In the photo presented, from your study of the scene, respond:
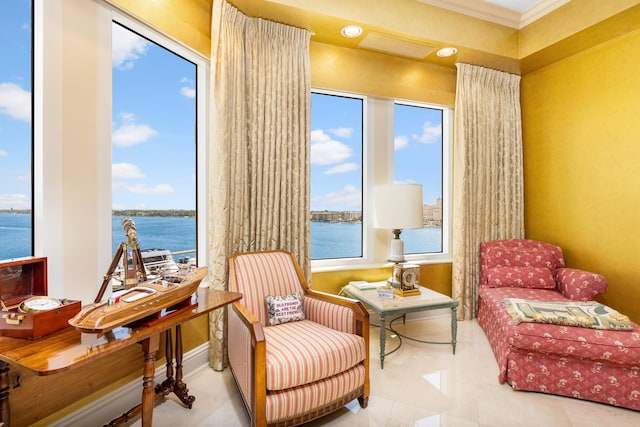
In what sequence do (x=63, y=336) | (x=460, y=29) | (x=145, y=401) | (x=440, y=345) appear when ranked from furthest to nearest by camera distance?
1. (x=460, y=29)
2. (x=440, y=345)
3. (x=145, y=401)
4. (x=63, y=336)

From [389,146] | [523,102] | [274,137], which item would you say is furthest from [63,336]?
[523,102]

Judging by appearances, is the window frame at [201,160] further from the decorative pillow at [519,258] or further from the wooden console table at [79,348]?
the decorative pillow at [519,258]

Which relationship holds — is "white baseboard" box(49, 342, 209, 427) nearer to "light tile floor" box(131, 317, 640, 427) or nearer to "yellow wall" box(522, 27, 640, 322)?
"light tile floor" box(131, 317, 640, 427)

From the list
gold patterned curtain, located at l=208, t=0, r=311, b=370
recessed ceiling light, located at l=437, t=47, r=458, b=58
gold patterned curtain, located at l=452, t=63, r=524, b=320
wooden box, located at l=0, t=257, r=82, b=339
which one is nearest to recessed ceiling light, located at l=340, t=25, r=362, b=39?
gold patterned curtain, located at l=208, t=0, r=311, b=370

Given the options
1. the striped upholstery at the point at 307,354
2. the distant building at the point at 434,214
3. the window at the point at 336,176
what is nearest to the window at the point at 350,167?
the window at the point at 336,176

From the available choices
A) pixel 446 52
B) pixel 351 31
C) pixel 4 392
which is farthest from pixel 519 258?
pixel 4 392

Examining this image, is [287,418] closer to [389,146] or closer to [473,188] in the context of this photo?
[389,146]

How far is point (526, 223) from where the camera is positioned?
3.89 meters

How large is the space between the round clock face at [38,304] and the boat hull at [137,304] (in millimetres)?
143

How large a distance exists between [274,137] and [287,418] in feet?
6.75

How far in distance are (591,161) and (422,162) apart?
1.62 m

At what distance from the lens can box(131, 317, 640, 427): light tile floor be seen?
1.92 metres

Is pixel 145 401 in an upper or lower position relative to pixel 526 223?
lower

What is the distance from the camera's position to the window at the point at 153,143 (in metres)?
2.11
